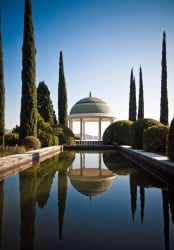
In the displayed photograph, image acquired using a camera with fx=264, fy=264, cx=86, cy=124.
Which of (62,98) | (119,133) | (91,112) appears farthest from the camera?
(91,112)

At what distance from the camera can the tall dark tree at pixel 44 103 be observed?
1036 inches

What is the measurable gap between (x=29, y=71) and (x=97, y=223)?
15.9 metres

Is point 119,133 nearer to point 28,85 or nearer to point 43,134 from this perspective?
point 43,134

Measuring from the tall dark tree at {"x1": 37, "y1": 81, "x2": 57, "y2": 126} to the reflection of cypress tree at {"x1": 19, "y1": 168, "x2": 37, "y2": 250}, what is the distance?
18.8m

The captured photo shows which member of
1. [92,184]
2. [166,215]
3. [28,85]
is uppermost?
[28,85]

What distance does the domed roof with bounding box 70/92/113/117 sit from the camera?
3507cm

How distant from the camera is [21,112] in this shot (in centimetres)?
1827

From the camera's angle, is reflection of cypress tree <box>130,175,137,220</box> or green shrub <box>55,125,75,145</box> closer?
reflection of cypress tree <box>130,175,137,220</box>

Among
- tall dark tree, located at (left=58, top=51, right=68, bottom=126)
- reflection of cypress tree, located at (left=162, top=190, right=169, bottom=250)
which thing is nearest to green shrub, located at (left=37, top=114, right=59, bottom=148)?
tall dark tree, located at (left=58, top=51, right=68, bottom=126)

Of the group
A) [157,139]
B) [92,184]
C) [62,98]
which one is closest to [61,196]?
[92,184]

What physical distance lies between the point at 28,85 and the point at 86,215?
49.5 feet

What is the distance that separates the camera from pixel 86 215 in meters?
4.32

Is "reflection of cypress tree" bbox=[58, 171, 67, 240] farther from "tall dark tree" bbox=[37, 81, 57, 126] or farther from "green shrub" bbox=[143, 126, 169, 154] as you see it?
"tall dark tree" bbox=[37, 81, 57, 126]

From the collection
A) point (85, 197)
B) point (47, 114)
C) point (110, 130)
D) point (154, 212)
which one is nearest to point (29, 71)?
point (47, 114)
